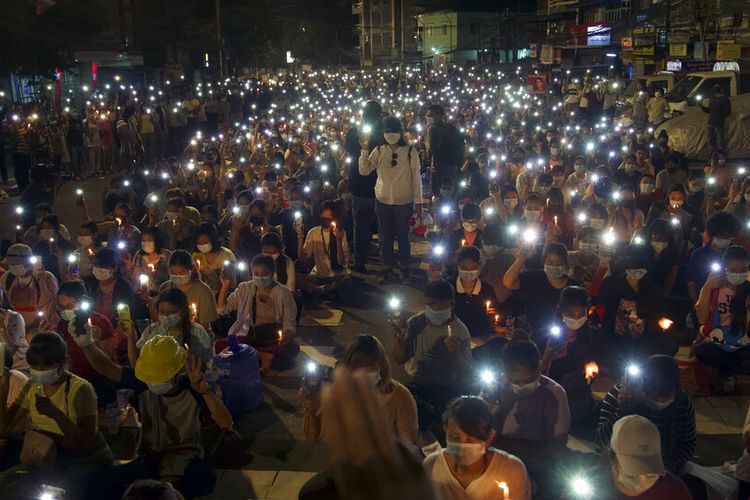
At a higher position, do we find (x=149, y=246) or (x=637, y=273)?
(x=149, y=246)

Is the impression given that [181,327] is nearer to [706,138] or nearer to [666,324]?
[666,324]

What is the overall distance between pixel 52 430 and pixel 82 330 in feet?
3.81

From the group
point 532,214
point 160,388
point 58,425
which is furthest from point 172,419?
point 532,214

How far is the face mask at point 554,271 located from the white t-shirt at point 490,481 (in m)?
3.48

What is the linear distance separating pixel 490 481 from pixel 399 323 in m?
2.28

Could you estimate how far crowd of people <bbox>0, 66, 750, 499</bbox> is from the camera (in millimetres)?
3975

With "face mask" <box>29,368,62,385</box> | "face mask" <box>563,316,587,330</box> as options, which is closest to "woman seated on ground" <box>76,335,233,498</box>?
"face mask" <box>29,368,62,385</box>

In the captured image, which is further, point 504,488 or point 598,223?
point 598,223

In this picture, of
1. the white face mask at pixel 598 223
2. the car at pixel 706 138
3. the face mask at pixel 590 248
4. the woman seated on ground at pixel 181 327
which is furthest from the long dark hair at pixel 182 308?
the car at pixel 706 138

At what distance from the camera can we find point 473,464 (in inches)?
153

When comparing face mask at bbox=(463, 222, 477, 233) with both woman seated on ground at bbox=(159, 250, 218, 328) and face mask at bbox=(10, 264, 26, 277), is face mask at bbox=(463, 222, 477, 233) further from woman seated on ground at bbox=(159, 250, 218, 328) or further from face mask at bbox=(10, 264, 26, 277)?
face mask at bbox=(10, 264, 26, 277)

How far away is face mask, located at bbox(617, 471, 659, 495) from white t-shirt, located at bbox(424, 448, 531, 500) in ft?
1.64

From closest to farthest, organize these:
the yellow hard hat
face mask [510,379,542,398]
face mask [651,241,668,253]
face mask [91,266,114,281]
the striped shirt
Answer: the striped shirt < face mask [510,379,542,398] < the yellow hard hat < face mask [91,266,114,281] < face mask [651,241,668,253]

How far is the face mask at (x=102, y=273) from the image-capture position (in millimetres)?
7410
